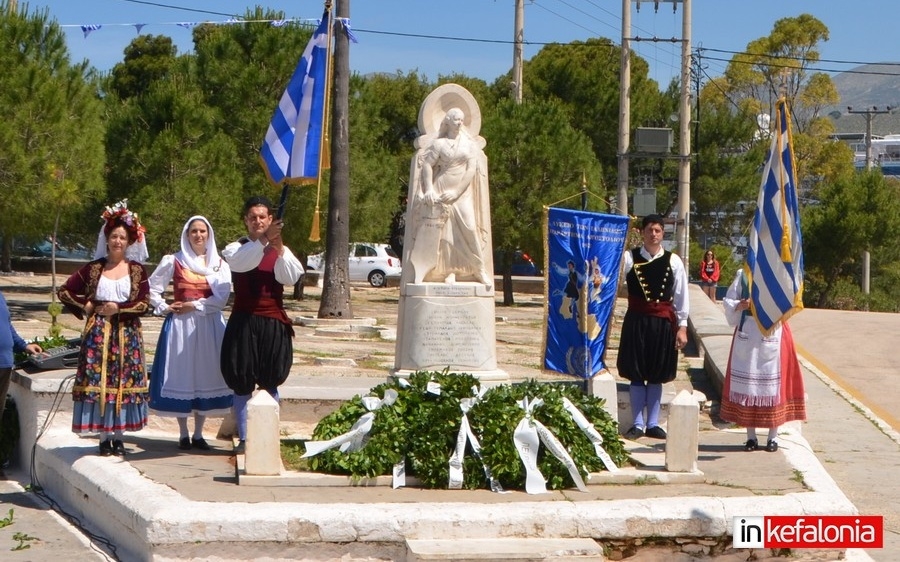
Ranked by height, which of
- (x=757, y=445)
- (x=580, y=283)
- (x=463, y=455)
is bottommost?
(x=757, y=445)

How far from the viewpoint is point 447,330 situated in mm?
10977

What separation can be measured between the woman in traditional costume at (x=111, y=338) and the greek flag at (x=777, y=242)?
4.54m

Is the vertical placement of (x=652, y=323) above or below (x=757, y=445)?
above

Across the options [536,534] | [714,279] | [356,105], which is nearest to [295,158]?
[536,534]

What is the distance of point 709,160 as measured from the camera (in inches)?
1866

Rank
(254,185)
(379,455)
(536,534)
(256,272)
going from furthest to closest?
(254,185) < (256,272) < (379,455) < (536,534)

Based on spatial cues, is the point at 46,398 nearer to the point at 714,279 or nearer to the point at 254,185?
the point at 254,185

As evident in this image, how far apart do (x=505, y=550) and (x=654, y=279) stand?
12.2ft

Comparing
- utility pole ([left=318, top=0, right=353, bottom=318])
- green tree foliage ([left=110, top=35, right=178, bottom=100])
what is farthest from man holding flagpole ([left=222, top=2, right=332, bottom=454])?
green tree foliage ([left=110, top=35, right=178, bottom=100])

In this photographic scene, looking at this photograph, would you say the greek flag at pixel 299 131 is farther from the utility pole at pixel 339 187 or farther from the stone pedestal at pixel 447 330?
the utility pole at pixel 339 187

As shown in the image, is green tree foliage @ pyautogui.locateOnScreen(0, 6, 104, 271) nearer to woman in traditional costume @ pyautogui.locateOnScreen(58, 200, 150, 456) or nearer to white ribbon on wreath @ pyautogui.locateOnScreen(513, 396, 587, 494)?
woman in traditional costume @ pyautogui.locateOnScreen(58, 200, 150, 456)

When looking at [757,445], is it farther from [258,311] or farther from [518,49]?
[518,49]

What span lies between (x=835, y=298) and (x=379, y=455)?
1505 inches


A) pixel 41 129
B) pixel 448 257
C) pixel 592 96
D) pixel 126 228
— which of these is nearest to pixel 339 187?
pixel 41 129
